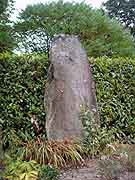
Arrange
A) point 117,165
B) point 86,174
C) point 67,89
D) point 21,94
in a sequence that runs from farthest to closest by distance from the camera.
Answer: point 21,94 < point 67,89 < point 86,174 < point 117,165

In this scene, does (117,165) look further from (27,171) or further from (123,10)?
(123,10)

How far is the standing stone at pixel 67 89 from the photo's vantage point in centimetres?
698

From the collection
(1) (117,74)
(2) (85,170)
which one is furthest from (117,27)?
(2) (85,170)

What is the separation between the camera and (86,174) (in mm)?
5812

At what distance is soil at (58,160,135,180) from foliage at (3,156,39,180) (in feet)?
1.17

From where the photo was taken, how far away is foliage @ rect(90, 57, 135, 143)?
30.3ft

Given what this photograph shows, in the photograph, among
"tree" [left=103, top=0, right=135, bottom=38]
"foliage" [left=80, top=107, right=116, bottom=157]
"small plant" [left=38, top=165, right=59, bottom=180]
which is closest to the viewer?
"small plant" [left=38, top=165, right=59, bottom=180]

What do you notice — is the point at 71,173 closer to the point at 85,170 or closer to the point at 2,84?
the point at 85,170

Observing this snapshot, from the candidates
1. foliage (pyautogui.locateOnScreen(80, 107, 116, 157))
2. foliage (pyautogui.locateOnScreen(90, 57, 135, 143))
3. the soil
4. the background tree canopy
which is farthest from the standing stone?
the background tree canopy

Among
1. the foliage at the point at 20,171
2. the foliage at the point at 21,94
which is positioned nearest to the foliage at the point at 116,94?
the foliage at the point at 21,94

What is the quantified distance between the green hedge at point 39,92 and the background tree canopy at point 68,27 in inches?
99.1

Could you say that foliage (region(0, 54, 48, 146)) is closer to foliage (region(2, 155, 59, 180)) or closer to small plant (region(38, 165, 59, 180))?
foliage (region(2, 155, 59, 180))

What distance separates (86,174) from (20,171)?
900 millimetres

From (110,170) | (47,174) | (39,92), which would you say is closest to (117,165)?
(110,170)
